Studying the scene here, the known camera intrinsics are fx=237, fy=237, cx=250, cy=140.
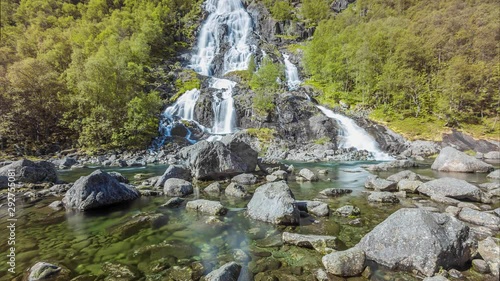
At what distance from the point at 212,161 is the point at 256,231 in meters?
10.2

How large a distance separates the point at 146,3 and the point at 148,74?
230ft

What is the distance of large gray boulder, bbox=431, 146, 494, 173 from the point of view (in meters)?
20.5

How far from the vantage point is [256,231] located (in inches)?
360

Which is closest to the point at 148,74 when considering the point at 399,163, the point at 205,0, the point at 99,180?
the point at 99,180

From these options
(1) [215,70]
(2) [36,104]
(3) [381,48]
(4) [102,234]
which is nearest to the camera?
(4) [102,234]

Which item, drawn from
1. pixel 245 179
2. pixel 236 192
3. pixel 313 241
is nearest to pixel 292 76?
pixel 245 179

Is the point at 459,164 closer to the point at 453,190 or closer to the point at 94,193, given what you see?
the point at 453,190

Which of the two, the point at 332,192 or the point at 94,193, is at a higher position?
the point at 94,193

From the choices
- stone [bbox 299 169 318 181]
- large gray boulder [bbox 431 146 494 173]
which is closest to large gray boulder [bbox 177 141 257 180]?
stone [bbox 299 169 318 181]

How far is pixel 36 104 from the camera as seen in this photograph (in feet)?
119

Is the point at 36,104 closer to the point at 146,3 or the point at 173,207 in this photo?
the point at 173,207

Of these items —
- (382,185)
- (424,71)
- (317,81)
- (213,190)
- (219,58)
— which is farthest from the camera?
(219,58)

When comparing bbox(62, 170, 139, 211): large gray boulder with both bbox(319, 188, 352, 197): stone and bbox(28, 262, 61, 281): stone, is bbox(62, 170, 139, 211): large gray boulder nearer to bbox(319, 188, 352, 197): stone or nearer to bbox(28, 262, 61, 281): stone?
bbox(28, 262, 61, 281): stone

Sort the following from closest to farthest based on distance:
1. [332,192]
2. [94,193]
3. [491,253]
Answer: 1. [491,253]
2. [94,193]
3. [332,192]
